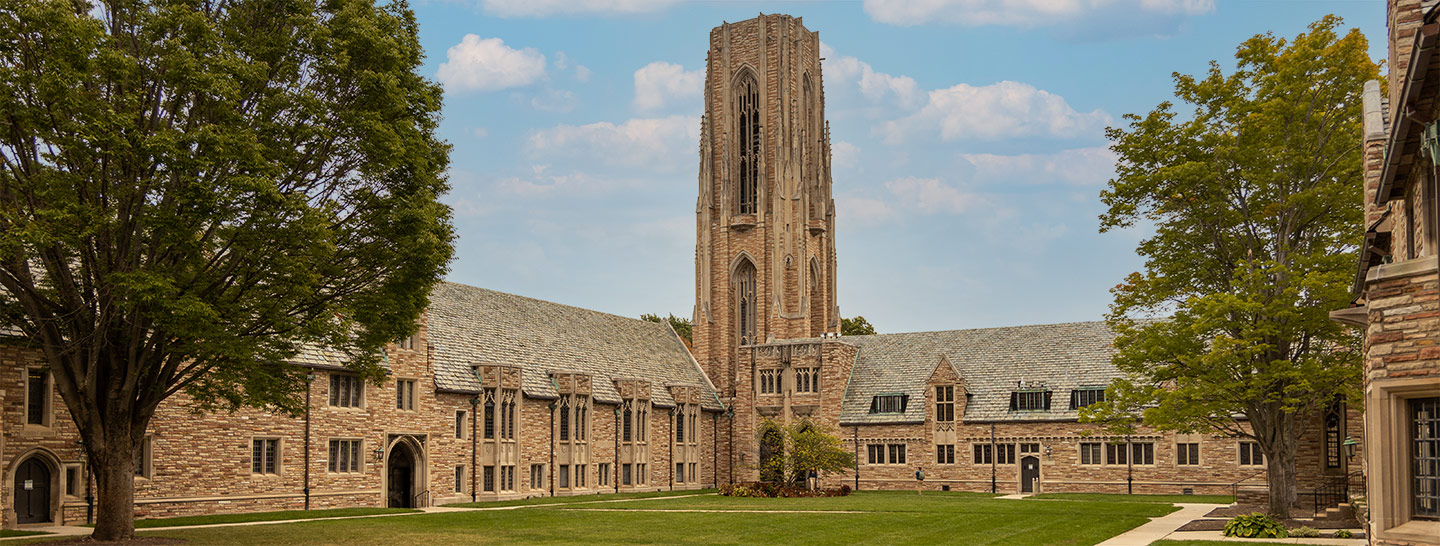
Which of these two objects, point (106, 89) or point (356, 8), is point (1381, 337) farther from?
point (106, 89)

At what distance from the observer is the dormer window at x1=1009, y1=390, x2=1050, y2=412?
56656 millimetres

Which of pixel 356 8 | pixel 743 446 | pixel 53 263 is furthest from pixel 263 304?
pixel 743 446

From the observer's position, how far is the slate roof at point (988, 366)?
2240 inches

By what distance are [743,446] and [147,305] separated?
44.3 meters

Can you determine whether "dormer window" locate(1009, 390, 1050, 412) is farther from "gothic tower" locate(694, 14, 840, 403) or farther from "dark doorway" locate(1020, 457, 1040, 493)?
"gothic tower" locate(694, 14, 840, 403)

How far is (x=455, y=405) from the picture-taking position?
4647 cm

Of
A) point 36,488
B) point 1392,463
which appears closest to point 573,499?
point 36,488

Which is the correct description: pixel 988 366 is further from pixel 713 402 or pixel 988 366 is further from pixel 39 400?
pixel 39 400

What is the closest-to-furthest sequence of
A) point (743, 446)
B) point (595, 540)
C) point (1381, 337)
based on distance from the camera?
point (1381, 337) < point (595, 540) < point (743, 446)

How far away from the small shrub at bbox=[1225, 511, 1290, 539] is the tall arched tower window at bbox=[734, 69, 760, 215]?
4595cm

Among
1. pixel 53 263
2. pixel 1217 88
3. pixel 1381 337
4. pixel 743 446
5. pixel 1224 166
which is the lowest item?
pixel 743 446

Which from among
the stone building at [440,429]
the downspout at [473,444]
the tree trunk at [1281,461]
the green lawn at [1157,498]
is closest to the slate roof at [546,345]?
the stone building at [440,429]

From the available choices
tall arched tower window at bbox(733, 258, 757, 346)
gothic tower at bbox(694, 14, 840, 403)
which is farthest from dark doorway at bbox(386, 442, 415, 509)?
tall arched tower window at bbox(733, 258, 757, 346)

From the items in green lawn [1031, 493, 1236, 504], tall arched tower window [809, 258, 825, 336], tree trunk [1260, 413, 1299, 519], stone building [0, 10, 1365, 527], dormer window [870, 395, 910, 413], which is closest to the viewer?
tree trunk [1260, 413, 1299, 519]
